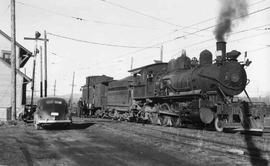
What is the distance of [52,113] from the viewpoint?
1828cm

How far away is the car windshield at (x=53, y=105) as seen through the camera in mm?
18413

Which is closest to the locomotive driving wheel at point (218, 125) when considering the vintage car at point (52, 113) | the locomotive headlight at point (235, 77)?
the locomotive headlight at point (235, 77)

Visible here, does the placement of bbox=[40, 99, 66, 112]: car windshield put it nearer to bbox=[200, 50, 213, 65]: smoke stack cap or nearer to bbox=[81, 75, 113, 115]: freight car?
bbox=[200, 50, 213, 65]: smoke stack cap

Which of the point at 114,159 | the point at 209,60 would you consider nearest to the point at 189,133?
the point at 209,60

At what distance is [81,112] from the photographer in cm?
3712

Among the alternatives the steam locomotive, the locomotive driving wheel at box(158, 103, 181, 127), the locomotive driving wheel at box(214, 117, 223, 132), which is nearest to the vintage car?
the locomotive driving wheel at box(158, 103, 181, 127)

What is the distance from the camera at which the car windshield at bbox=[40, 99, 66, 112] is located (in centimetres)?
1841

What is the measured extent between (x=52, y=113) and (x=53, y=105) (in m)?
0.50

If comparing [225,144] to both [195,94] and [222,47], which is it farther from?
[222,47]

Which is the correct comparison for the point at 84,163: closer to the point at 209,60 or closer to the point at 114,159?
the point at 114,159

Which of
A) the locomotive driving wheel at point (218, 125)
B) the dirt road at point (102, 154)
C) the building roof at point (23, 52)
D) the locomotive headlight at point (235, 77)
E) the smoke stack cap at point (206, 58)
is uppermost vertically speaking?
the building roof at point (23, 52)

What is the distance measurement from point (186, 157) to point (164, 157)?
0.64 meters

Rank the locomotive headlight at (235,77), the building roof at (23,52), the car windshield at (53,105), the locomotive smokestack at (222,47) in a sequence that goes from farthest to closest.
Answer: the building roof at (23,52) → the car windshield at (53,105) → the locomotive smokestack at (222,47) → the locomotive headlight at (235,77)

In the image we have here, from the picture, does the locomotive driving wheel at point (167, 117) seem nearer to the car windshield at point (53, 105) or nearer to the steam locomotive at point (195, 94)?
the steam locomotive at point (195, 94)
